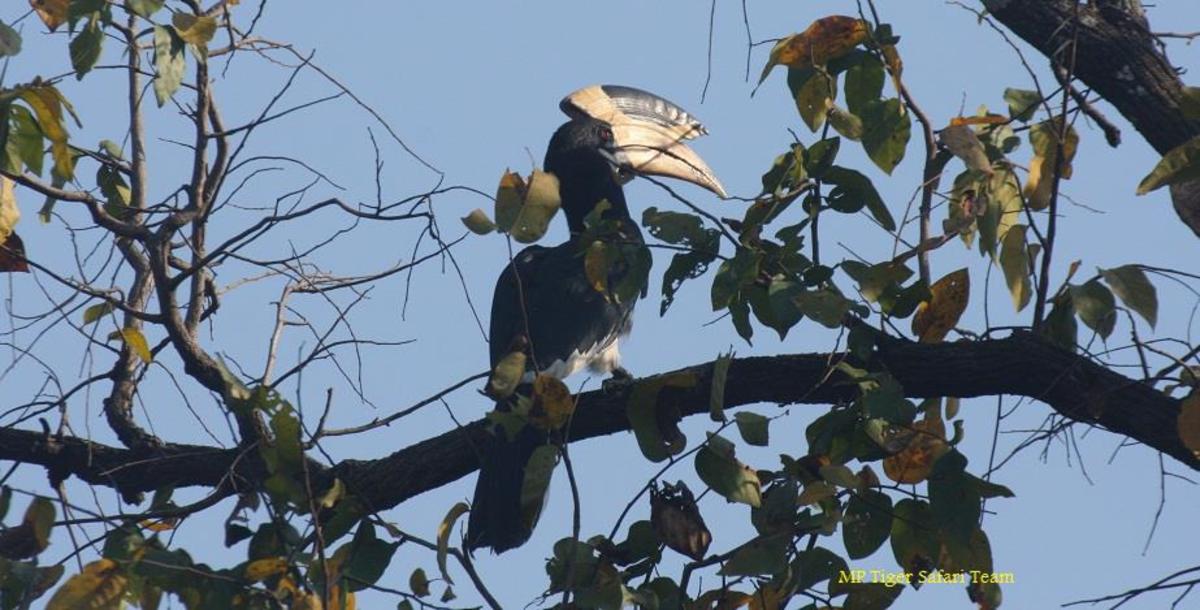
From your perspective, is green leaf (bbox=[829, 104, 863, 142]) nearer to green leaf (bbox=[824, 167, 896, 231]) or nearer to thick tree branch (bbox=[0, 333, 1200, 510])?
green leaf (bbox=[824, 167, 896, 231])

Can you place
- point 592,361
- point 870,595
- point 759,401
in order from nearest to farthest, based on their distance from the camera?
point 870,595, point 759,401, point 592,361

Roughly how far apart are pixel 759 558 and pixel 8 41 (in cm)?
175

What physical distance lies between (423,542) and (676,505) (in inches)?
21.1

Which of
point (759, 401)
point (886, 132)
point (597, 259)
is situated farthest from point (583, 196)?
point (886, 132)

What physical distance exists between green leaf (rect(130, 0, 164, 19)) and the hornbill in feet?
2.92

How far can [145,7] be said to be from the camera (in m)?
3.17

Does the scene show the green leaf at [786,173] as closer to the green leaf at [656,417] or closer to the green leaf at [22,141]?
the green leaf at [656,417]

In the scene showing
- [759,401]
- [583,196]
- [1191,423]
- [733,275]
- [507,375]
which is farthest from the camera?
[583,196]

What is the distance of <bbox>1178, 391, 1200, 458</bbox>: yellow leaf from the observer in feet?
9.91

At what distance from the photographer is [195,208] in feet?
12.8

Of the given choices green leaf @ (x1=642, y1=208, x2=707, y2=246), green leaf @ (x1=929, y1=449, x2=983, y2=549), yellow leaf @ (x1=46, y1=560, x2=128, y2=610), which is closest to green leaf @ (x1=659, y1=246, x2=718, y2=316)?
green leaf @ (x1=642, y1=208, x2=707, y2=246)

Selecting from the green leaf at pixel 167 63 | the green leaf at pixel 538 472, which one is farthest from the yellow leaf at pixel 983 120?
the green leaf at pixel 167 63

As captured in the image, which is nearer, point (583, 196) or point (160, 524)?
point (160, 524)

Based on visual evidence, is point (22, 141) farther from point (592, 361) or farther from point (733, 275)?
point (592, 361)
